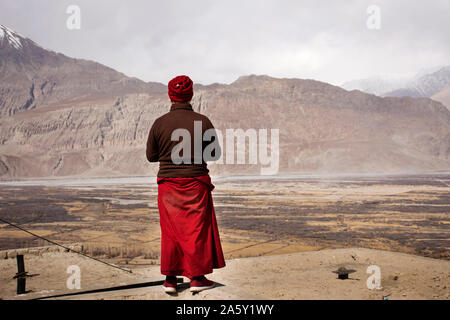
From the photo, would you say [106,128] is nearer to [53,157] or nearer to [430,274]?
[53,157]

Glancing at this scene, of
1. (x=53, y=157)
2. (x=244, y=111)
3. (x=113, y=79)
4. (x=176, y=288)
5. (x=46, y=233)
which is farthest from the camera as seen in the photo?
(x=113, y=79)

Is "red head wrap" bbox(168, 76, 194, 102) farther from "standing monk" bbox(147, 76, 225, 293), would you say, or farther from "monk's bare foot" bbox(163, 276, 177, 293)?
"monk's bare foot" bbox(163, 276, 177, 293)

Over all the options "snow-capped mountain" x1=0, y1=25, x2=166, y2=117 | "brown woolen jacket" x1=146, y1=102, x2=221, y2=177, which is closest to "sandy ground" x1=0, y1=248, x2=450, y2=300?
"brown woolen jacket" x1=146, y1=102, x2=221, y2=177

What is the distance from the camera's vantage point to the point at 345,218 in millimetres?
17500

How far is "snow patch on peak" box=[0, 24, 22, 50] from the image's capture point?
142125mm

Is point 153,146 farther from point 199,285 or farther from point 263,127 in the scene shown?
point 263,127

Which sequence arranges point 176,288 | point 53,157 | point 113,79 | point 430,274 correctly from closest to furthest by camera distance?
point 176,288 < point 430,274 < point 53,157 < point 113,79

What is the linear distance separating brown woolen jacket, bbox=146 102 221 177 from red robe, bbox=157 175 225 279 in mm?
68

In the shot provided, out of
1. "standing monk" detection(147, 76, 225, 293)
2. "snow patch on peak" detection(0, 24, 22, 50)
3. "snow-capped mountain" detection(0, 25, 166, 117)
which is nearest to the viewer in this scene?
"standing monk" detection(147, 76, 225, 293)

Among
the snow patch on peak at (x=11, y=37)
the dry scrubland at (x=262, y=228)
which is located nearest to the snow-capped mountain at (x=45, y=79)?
the snow patch on peak at (x=11, y=37)

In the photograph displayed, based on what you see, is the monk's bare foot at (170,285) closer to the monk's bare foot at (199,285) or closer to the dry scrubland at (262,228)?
the monk's bare foot at (199,285)

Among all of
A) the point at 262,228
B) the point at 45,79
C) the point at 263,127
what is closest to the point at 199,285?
the point at 262,228

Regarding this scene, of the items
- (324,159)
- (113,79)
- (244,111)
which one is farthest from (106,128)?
(113,79)

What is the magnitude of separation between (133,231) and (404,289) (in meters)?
10.2
